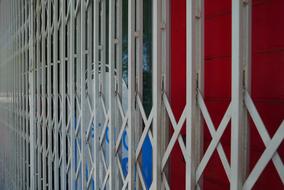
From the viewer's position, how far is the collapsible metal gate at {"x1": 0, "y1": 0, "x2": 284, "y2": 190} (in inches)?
35.6

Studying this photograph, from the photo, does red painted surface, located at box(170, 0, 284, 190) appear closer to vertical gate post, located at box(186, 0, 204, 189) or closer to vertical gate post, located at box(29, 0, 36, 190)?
vertical gate post, located at box(186, 0, 204, 189)

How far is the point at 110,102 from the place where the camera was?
4.76ft

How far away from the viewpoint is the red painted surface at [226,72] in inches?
38.6

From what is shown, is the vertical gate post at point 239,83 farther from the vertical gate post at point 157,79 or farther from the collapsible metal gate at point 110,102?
the vertical gate post at point 157,79

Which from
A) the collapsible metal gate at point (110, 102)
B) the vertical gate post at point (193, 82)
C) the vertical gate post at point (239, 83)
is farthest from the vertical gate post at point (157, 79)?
the vertical gate post at point (239, 83)

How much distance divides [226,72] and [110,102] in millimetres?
540

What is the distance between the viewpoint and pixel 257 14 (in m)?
1.04

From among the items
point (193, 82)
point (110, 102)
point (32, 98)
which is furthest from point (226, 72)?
point (32, 98)

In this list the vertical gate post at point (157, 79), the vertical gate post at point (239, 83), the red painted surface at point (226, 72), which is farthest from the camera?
the vertical gate post at point (157, 79)

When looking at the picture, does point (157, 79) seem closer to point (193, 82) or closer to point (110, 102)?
point (193, 82)

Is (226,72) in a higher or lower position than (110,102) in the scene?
higher

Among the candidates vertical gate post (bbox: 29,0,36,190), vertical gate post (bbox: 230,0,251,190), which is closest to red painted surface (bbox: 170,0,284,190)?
vertical gate post (bbox: 230,0,251,190)

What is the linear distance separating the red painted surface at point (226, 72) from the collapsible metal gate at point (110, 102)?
0.40 feet

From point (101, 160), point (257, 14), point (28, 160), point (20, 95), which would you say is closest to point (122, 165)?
point (101, 160)
